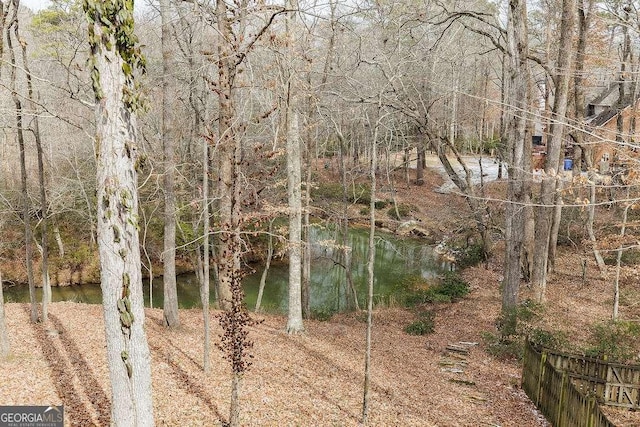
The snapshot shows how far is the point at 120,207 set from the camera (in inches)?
177

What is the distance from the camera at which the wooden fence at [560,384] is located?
747cm

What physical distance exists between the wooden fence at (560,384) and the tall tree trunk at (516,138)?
103 inches

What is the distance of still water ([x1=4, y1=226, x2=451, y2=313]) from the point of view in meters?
19.2

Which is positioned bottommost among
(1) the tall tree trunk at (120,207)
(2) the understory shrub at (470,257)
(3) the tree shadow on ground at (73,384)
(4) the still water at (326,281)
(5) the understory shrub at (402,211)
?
(4) the still water at (326,281)

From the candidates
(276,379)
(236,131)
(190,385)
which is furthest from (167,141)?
(276,379)

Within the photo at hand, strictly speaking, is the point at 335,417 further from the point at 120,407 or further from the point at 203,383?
the point at 120,407

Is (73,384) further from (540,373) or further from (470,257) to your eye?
(470,257)

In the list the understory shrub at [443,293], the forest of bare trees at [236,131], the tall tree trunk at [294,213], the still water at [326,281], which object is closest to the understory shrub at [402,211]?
the still water at [326,281]

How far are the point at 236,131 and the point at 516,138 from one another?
7921mm

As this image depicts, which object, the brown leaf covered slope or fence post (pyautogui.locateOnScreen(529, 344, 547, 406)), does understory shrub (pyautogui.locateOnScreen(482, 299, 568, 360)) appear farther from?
fence post (pyautogui.locateOnScreen(529, 344, 547, 406))

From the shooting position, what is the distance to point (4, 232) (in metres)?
20.0

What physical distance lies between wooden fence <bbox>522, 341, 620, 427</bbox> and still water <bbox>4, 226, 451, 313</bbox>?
775 cm

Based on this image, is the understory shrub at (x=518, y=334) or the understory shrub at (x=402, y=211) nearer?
the understory shrub at (x=518, y=334)

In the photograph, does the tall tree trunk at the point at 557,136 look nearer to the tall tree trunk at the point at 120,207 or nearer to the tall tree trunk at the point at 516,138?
the tall tree trunk at the point at 516,138
